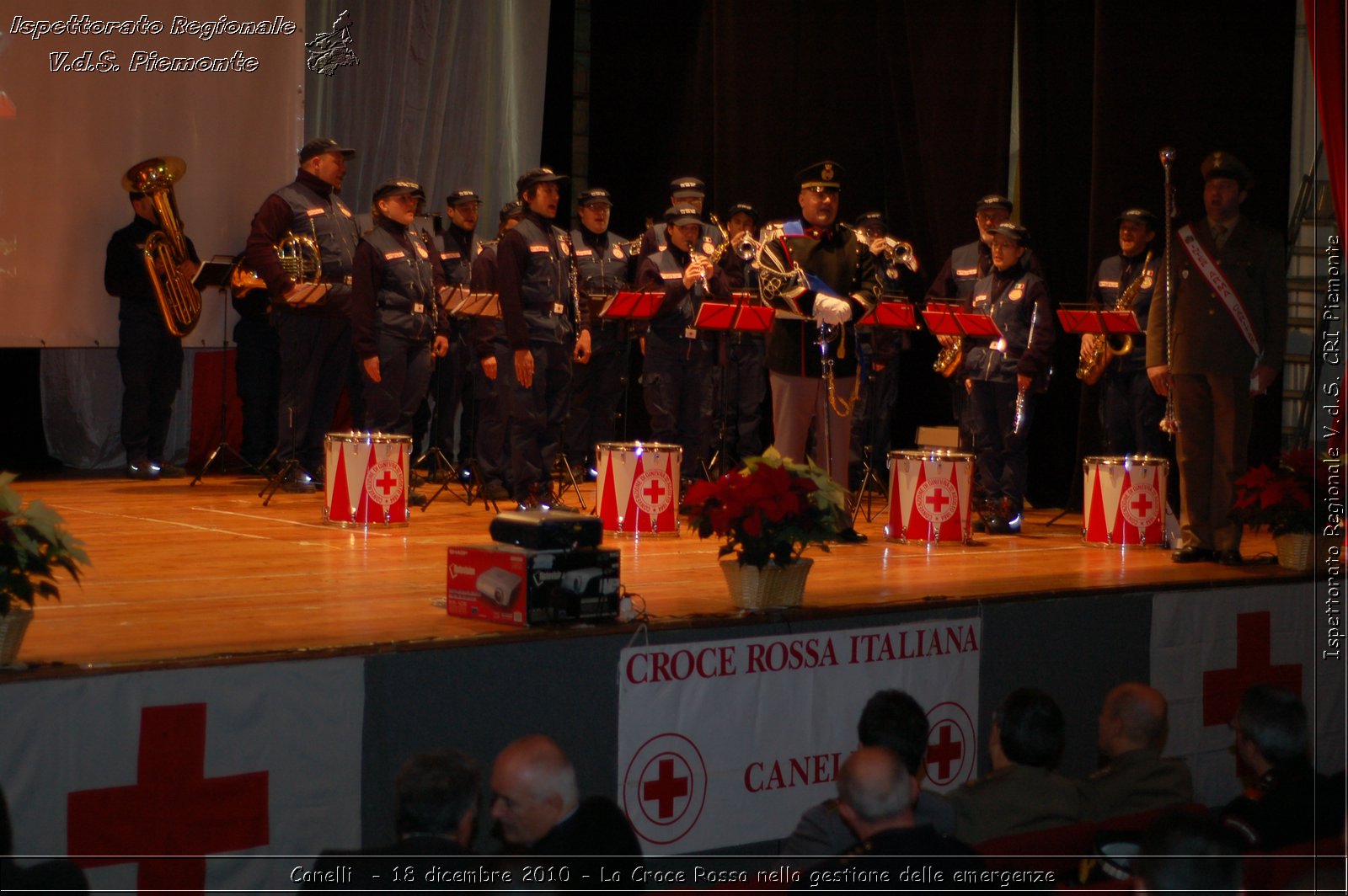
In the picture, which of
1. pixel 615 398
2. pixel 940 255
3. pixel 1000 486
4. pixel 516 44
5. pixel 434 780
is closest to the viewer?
pixel 434 780

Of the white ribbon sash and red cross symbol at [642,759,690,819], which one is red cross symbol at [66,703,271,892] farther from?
the white ribbon sash

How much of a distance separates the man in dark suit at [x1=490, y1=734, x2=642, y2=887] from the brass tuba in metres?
7.73

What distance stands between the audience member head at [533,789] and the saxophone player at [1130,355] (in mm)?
6867

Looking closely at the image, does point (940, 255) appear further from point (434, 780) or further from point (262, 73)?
point (434, 780)

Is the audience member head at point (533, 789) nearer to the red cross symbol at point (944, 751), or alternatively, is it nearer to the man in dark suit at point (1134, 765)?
the man in dark suit at point (1134, 765)

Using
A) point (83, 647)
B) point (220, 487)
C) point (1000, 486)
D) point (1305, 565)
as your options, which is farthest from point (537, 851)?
point (220, 487)

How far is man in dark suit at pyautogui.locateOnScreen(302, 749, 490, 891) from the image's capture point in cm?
322

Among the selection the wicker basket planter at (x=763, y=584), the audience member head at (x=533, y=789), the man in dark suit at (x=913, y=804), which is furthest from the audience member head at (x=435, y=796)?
the wicker basket planter at (x=763, y=584)

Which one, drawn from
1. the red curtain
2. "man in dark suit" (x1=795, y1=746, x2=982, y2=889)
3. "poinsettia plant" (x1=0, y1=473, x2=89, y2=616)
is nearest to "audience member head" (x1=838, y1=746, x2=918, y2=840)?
"man in dark suit" (x1=795, y1=746, x2=982, y2=889)

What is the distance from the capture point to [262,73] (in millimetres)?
11492

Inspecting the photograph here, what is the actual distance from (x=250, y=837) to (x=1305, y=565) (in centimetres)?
528

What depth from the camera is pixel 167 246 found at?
34.8 feet

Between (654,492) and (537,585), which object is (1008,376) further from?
(537,585)

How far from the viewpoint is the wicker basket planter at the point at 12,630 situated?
14.3 ft
